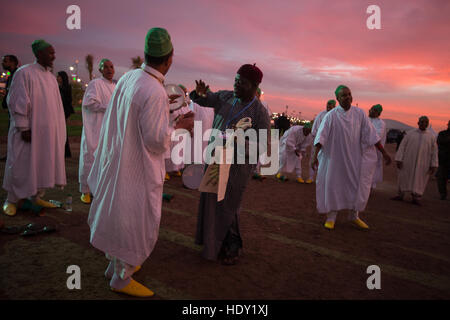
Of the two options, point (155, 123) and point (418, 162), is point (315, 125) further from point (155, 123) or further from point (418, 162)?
point (155, 123)

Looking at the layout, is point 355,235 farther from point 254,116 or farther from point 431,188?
point 431,188

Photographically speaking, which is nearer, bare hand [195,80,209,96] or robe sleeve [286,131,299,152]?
bare hand [195,80,209,96]

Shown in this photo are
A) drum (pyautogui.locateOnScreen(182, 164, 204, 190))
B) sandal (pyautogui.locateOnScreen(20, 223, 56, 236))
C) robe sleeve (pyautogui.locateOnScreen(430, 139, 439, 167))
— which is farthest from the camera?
robe sleeve (pyautogui.locateOnScreen(430, 139, 439, 167))

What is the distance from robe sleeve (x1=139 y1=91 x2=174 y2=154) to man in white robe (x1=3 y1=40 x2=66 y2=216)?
9.28 ft

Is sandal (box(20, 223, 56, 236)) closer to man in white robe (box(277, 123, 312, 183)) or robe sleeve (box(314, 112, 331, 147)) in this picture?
robe sleeve (box(314, 112, 331, 147))

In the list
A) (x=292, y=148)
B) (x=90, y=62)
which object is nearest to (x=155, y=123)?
(x=292, y=148)

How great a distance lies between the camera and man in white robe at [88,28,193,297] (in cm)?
237

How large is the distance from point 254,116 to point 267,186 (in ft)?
17.8

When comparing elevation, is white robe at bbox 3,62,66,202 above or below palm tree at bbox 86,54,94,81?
below

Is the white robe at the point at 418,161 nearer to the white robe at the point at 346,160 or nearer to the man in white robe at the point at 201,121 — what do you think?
the white robe at the point at 346,160

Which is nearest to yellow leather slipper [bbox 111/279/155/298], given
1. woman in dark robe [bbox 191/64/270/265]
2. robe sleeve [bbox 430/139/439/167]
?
woman in dark robe [bbox 191/64/270/265]

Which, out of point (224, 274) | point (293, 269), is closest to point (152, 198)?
point (224, 274)

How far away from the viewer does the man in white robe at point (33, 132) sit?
4.16m

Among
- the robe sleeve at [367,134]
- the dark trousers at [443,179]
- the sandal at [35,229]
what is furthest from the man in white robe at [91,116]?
the dark trousers at [443,179]
